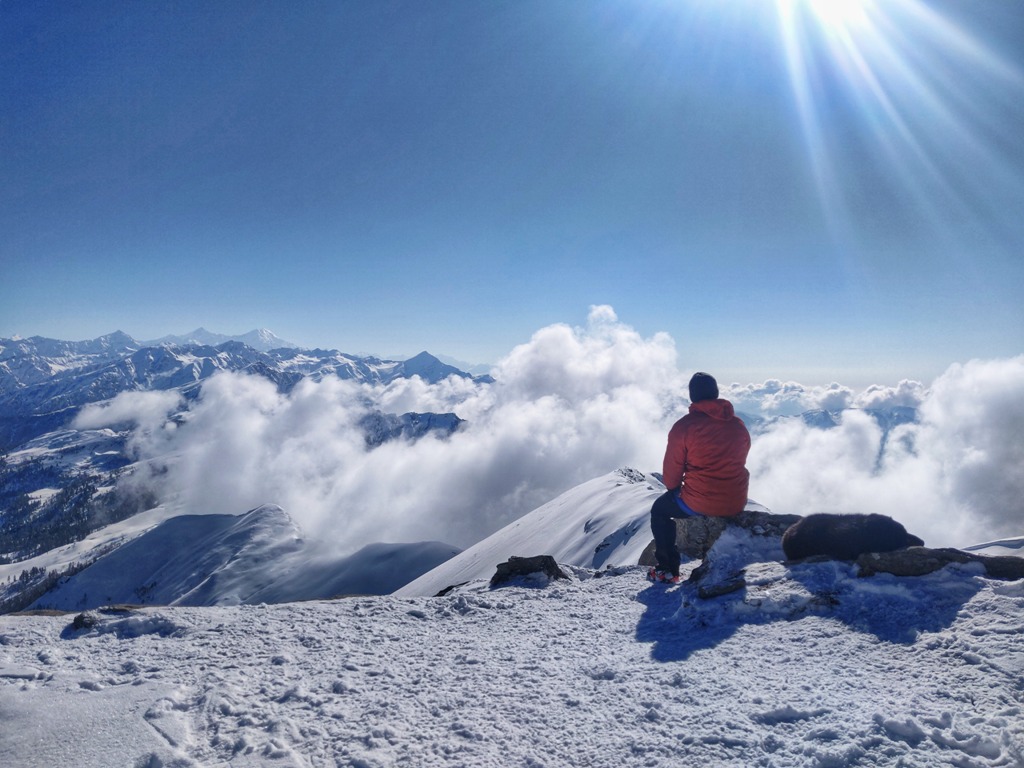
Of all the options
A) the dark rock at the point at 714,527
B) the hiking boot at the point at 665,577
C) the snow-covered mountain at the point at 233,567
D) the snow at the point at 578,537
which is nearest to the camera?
the hiking boot at the point at 665,577

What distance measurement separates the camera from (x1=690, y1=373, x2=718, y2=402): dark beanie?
8812 millimetres

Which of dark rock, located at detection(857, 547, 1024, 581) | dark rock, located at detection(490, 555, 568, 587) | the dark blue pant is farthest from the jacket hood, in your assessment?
dark rock, located at detection(490, 555, 568, 587)

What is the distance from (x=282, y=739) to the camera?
4.48 metres

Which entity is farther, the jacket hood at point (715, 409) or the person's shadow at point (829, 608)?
the jacket hood at point (715, 409)

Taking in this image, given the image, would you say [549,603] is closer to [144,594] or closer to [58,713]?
[58,713]

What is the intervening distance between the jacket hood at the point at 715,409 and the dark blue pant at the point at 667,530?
1.84 meters

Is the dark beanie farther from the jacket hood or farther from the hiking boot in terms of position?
the hiking boot

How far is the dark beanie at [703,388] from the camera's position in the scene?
8.81 metres

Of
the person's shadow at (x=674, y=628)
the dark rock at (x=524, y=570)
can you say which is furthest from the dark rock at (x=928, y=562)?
the dark rock at (x=524, y=570)

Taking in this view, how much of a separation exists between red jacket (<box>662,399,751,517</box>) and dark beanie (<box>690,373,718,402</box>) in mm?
99

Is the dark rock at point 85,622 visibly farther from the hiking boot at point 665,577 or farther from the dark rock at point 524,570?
the hiking boot at point 665,577

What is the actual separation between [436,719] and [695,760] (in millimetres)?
2440

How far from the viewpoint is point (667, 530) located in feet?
31.1

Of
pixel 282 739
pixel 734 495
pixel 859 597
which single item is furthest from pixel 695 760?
pixel 734 495
